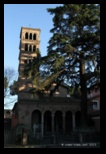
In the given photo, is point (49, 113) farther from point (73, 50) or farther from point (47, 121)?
point (73, 50)

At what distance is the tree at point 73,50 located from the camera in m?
25.6

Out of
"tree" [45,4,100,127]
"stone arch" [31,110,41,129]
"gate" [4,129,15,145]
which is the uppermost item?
"tree" [45,4,100,127]

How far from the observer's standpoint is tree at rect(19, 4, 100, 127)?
2556cm

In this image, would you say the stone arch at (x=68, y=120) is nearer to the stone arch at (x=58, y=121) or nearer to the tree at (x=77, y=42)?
the stone arch at (x=58, y=121)

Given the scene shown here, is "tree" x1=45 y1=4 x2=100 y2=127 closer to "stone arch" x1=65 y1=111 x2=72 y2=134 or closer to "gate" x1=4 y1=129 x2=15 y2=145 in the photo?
"gate" x1=4 y1=129 x2=15 y2=145

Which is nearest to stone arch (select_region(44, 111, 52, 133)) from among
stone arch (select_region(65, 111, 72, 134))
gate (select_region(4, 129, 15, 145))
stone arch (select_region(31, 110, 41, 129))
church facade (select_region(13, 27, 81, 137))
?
church facade (select_region(13, 27, 81, 137))

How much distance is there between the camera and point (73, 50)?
25672 millimetres

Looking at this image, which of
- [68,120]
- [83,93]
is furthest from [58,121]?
[83,93]
